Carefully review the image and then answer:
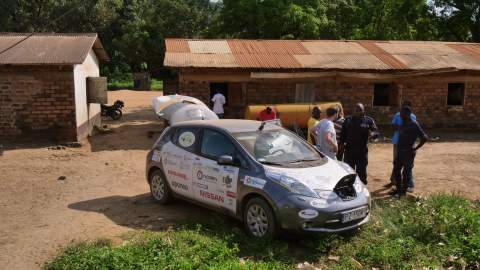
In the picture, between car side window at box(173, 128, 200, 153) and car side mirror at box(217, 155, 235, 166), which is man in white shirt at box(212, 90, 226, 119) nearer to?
car side window at box(173, 128, 200, 153)

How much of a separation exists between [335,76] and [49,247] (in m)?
12.0

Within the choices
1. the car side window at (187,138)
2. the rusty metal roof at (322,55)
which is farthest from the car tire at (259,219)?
the rusty metal roof at (322,55)

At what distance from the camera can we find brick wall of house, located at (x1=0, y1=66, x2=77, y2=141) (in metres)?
13.5

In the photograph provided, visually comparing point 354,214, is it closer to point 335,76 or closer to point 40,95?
point 335,76

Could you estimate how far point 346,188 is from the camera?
623 cm

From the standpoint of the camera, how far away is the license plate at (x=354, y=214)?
5953 millimetres

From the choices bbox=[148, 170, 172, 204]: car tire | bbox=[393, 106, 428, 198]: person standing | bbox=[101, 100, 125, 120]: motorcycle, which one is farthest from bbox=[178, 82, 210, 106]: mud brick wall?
bbox=[393, 106, 428, 198]: person standing

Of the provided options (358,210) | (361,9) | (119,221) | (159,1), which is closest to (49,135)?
(119,221)

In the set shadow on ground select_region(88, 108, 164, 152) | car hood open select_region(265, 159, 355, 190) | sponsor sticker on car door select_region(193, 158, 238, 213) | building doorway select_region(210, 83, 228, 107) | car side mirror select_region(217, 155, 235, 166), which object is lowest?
shadow on ground select_region(88, 108, 164, 152)

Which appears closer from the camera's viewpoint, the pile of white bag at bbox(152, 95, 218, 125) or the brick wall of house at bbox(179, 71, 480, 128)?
the pile of white bag at bbox(152, 95, 218, 125)

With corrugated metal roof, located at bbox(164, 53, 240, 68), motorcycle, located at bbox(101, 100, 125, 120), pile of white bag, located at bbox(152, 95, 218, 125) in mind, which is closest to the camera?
pile of white bag, located at bbox(152, 95, 218, 125)

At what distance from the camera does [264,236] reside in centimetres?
609

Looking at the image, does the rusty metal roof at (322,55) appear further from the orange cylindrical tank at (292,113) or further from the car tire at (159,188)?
the car tire at (159,188)

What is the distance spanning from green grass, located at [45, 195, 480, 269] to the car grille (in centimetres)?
54
